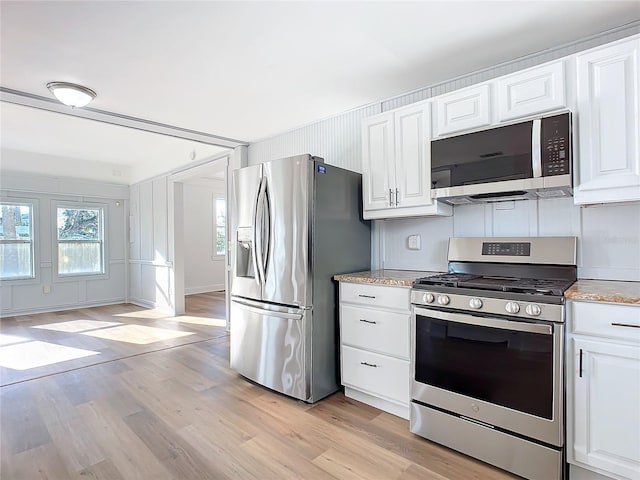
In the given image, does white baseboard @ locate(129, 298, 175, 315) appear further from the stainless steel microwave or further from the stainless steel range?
the stainless steel microwave

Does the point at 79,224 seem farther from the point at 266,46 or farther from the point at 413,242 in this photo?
the point at 413,242

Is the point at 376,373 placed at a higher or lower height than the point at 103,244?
lower

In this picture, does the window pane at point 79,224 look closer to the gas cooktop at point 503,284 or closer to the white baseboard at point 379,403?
the white baseboard at point 379,403

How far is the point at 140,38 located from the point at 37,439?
2539mm

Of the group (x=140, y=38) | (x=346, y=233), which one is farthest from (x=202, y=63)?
(x=346, y=233)

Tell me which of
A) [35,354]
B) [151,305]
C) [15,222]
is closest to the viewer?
[35,354]

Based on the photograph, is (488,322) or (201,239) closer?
(488,322)

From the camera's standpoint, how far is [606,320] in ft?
5.19

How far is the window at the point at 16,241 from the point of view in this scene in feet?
18.4

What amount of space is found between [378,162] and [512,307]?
144cm

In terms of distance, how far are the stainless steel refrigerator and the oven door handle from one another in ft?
2.71

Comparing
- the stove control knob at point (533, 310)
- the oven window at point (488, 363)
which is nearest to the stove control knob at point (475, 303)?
the oven window at point (488, 363)

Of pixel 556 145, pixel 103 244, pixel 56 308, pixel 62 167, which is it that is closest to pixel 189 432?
pixel 556 145

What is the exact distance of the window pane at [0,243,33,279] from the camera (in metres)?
5.62
